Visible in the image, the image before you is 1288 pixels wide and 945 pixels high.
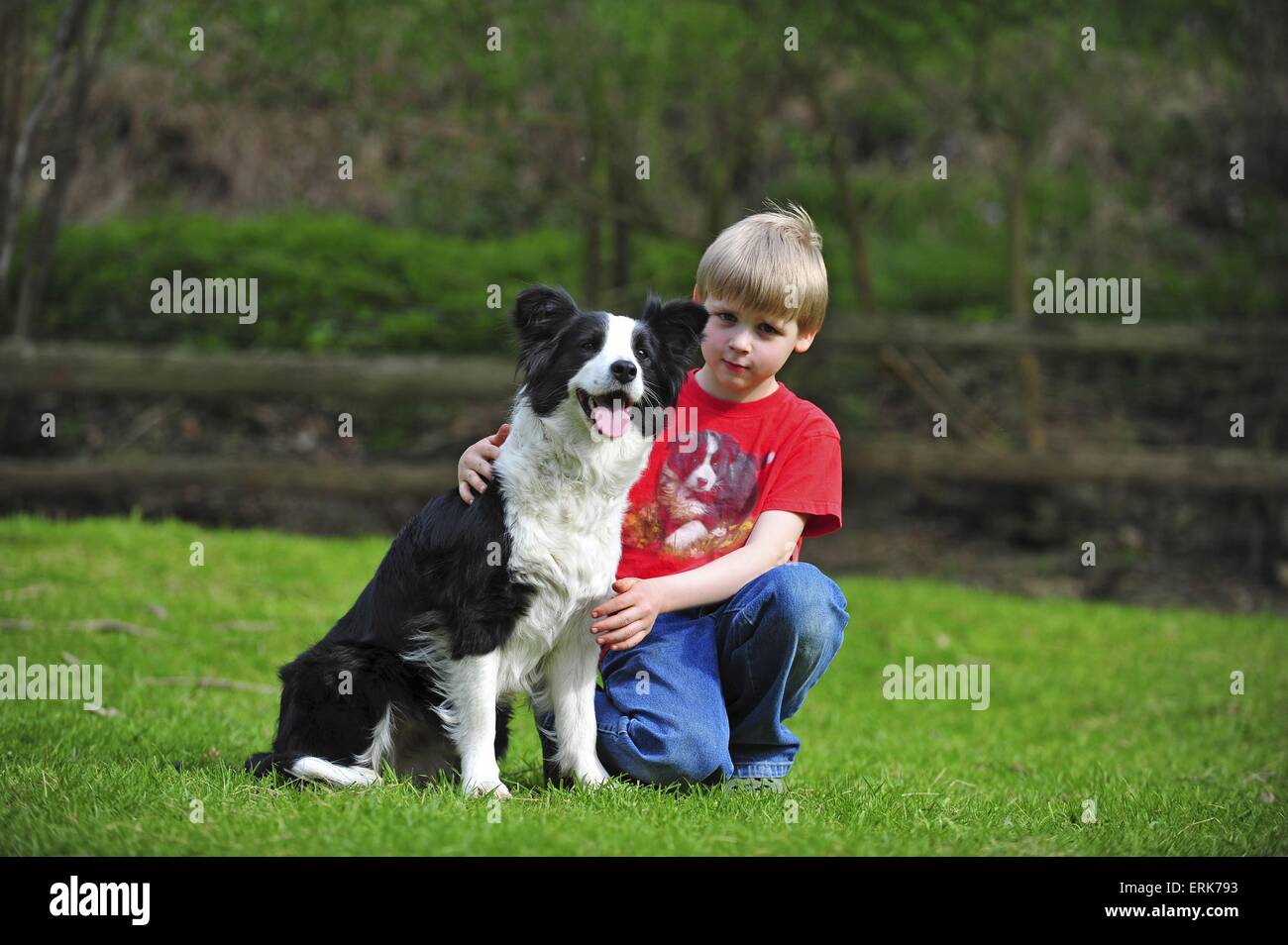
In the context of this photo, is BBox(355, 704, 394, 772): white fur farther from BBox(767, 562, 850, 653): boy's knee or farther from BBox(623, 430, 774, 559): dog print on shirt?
BBox(767, 562, 850, 653): boy's knee

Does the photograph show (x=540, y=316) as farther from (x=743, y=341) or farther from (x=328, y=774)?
(x=328, y=774)

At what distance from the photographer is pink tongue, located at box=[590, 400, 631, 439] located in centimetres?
335

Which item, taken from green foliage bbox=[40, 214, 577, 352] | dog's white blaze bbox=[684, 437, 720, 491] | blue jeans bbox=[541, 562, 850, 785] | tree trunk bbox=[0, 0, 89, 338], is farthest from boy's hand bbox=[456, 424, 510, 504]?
green foliage bbox=[40, 214, 577, 352]

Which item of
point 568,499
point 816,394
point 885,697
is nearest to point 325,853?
point 568,499

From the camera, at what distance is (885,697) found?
650 centimetres

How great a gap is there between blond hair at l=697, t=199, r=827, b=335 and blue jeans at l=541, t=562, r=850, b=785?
73cm

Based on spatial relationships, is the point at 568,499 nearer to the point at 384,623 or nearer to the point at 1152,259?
the point at 384,623

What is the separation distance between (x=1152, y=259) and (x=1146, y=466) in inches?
138

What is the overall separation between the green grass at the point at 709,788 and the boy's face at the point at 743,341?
3.95 ft

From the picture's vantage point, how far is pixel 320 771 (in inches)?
138

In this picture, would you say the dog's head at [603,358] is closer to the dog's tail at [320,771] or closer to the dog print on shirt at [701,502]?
the dog print on shirt at [701,502]

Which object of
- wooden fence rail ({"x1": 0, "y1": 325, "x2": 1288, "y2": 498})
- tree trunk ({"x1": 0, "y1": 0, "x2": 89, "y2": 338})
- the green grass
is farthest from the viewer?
wooden fence rail ({"x1": 0, "y1": 325, "x2": 1288, "y2": 498})

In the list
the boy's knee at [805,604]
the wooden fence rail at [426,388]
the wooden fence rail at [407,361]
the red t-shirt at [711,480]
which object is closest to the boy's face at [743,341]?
the red t-shirt at [711,480]

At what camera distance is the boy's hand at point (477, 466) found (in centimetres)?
353
